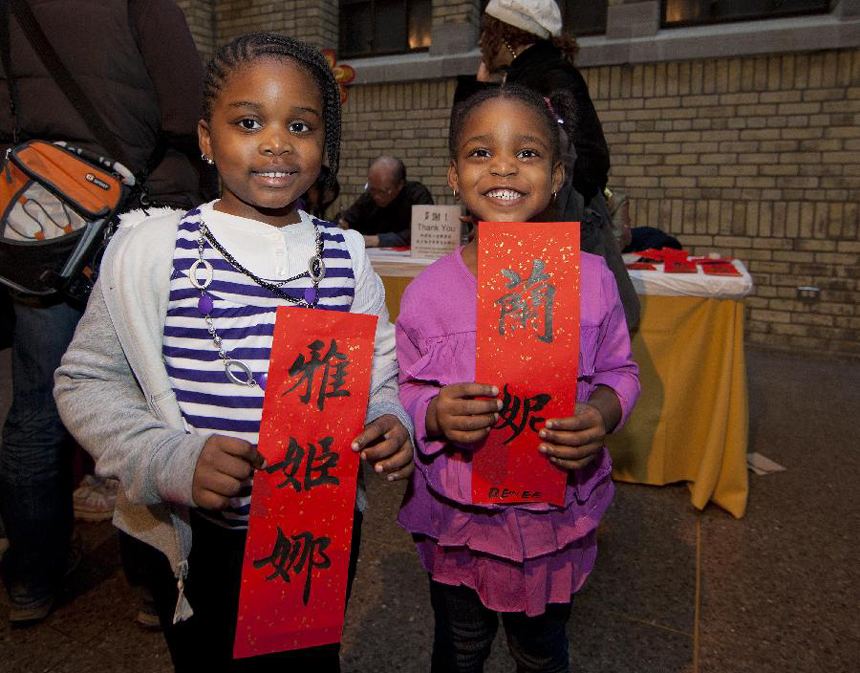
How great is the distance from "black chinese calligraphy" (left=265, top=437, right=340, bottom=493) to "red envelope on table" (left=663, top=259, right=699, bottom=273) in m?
2.13

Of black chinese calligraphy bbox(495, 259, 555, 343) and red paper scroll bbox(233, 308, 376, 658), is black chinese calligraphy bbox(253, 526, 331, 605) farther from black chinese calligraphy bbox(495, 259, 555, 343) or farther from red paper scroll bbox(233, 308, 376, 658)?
black chinese calligraphy bbox(495, 259, 555, 343)

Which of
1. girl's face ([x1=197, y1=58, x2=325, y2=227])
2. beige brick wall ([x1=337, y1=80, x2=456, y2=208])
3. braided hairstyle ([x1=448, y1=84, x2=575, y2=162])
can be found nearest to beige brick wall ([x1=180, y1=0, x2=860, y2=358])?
beige brick wall ([x1=337, y1=80, x2=456, y2=208])

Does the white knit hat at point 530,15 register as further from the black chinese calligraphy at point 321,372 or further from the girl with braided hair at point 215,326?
the black chinese calligraphy at point 321,372

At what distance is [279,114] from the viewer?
0.96 meters

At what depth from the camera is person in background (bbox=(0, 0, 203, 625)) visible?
4.96 feet

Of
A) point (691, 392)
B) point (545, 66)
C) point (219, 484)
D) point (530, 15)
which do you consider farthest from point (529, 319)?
point (691, 392)

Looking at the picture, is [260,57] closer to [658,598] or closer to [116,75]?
[116,75]

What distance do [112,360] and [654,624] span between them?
1644 mm

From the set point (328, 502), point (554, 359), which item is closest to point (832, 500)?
point (554, 359)

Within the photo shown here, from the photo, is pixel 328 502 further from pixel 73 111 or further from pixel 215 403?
pixel 73 111

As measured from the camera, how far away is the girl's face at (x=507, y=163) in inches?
46.3

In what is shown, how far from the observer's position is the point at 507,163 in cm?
117

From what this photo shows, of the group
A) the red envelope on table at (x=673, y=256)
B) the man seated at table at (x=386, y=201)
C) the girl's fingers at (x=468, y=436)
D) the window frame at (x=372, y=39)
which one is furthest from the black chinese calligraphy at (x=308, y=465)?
the window frame at (x=372, y=39)

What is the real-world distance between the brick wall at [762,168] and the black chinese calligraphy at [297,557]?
492 centimetres
